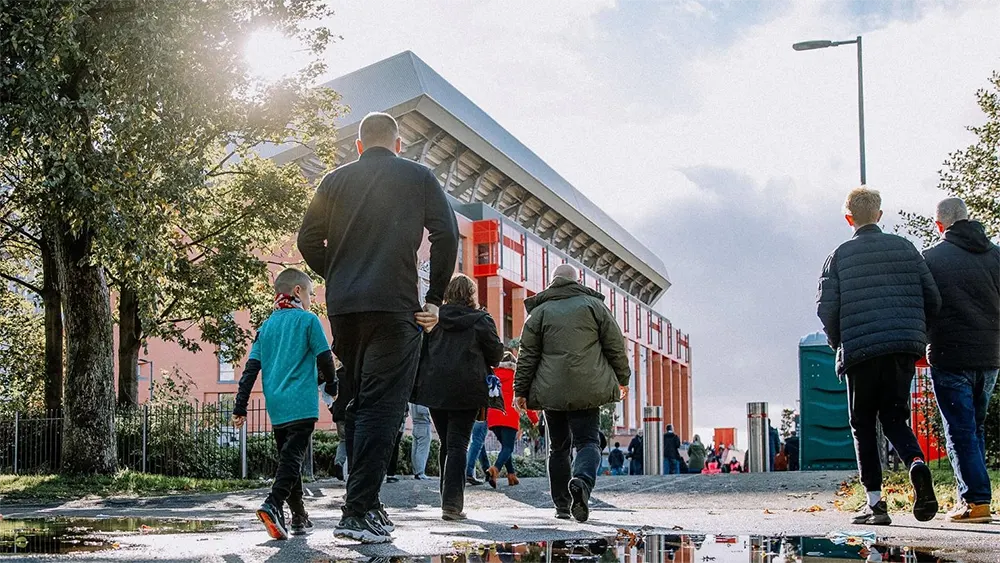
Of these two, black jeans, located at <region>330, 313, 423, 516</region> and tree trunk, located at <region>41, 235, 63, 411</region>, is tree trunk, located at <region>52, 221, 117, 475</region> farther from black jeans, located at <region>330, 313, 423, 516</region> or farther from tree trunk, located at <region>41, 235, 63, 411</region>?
black jeans, located at <region>330, 313, 423, 516</region>

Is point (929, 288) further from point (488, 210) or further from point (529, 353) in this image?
point (488, 210)

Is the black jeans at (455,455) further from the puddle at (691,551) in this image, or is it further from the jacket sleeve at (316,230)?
the jacket sleeve at (316,230)

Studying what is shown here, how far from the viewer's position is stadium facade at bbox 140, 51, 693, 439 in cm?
5275

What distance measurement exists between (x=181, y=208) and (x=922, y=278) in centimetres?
1273

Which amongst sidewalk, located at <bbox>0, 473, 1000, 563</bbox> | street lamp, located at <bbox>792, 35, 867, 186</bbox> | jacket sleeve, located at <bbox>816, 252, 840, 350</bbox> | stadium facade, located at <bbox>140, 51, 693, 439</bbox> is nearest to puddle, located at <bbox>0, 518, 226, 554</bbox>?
sidewalk, located at <bbox>0, 473, 1000, 563</bbox>

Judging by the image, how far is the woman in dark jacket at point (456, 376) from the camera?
26.8ft

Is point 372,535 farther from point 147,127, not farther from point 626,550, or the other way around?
point 147,127

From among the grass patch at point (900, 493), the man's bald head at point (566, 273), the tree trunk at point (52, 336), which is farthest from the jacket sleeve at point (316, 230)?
the tree trunk at point (52, 336)

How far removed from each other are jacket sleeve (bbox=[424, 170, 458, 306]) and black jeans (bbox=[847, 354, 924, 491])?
2.71 meters

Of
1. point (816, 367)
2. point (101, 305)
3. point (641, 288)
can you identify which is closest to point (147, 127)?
point (101, 305)

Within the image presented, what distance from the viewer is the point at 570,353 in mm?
8219

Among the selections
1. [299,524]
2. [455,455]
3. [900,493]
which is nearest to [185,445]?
[455,455]

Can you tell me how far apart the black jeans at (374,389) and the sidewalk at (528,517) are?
32 centimetres

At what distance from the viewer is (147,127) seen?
16719 millimetres
